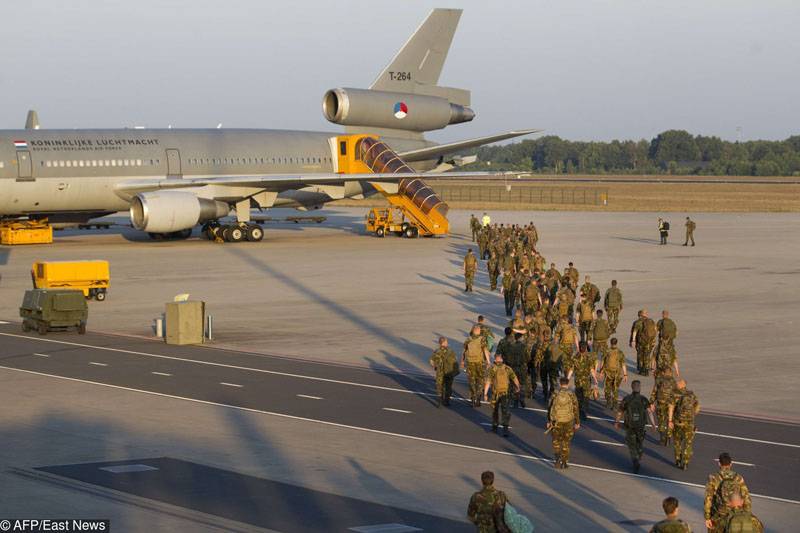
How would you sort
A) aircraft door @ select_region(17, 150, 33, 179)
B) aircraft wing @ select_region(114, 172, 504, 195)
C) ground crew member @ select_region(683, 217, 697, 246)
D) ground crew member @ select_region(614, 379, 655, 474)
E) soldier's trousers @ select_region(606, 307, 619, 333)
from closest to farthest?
ground crew member @ select_region(614, 379, 655, 474) < soldier's trousers @ select_region(606, 307, 619, 333) < aircraft door @ select_region(17, 150, 33, 179) < aircraft wing @ select_region(114, 172, 504, 195) < ground crew member @ select_region(683, 217, 697, 246)

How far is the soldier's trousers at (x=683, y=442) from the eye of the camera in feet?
62.1

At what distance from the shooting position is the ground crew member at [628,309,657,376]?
27.5 metres

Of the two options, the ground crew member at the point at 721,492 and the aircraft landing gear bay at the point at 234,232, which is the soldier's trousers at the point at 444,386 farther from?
the aircraft landing gear bay at the point at 234,232

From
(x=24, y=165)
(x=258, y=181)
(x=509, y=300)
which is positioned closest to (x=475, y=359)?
(x=509, y=300)

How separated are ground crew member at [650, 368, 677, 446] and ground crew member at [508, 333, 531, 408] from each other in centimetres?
366

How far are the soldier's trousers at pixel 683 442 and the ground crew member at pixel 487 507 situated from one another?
21.0 ft

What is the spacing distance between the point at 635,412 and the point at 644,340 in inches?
337

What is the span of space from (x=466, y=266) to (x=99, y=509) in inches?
1068

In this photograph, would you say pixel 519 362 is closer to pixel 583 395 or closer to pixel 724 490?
pixel 583 395

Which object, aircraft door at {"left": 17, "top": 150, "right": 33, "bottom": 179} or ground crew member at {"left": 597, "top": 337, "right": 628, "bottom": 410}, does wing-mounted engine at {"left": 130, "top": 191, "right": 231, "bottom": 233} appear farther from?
ground crew member at {"left": 597, "top": 337, "right": 628, "bottom": 410}

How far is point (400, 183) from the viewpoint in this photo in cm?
6500

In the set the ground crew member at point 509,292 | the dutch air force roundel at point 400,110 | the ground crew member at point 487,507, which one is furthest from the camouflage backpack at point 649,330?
the dutch air force roundel at point 400,110

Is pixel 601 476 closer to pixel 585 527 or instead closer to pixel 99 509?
pixel 585 527

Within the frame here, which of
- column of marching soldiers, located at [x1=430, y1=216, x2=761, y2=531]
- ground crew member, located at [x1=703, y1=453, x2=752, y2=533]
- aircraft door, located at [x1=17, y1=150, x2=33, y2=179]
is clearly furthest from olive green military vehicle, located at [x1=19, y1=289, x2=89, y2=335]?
aircraft door, located at [x1=17, y1=150, x2=33, y2=179]
